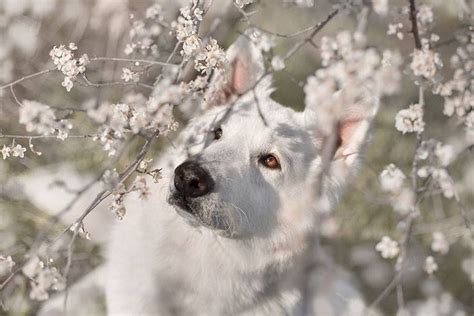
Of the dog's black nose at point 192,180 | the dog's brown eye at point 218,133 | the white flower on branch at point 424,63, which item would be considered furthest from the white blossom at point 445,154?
the dog's brown eye at point 218,133

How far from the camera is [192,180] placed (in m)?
2.35

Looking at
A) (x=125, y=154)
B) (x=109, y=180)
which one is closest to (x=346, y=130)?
(x=109, y=180)

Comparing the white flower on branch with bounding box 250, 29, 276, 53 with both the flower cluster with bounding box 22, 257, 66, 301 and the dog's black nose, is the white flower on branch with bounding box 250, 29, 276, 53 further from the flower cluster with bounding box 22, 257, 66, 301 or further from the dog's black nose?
the flower cluster with bounding box 22, 257, 66, 301

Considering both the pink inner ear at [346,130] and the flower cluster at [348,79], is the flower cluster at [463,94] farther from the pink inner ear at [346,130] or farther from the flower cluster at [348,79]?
the flower cluster at [348,79]

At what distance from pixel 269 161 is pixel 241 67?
438 mm

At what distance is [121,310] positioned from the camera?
2945mm

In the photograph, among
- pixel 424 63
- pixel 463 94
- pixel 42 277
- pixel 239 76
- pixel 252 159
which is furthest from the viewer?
pixel 239 76

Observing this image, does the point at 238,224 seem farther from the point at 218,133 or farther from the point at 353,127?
the point at 353,127

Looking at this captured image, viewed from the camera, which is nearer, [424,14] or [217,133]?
[424,14]

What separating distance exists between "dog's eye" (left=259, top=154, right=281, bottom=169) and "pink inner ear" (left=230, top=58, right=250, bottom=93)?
1.18 feet

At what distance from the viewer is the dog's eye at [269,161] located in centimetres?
274

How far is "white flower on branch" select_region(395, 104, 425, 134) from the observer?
2248 mm

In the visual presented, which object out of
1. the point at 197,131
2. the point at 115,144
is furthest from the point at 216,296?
the point at 115,144

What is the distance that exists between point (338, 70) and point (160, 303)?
Result: 1583 millimetres
